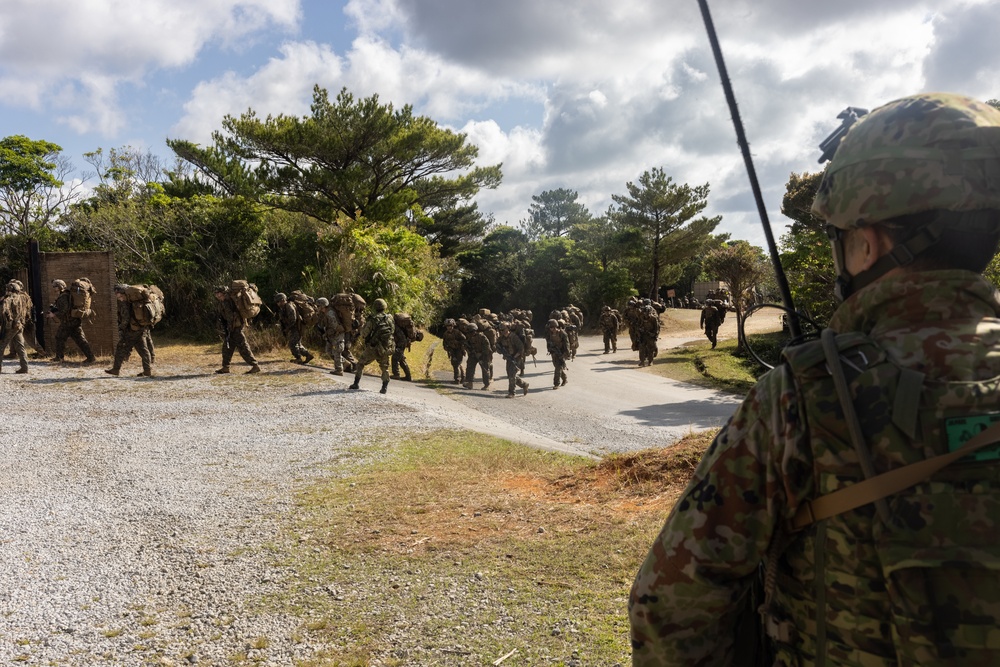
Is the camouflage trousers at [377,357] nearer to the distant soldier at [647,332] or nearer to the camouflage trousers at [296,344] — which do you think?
the camouflage trousers at [296,344]

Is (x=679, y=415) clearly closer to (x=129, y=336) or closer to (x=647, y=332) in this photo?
(x=647, y=332)

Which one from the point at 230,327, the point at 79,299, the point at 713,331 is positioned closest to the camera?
the point at 230,327

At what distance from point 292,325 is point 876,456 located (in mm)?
17422

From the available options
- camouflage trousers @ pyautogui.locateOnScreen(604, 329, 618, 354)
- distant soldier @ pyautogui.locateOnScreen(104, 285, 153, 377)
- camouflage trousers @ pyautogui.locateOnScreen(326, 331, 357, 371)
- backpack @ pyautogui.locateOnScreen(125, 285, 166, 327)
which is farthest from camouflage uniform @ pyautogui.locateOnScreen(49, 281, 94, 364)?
camouflage trousers @ pyautogui.locateOnScreen(604, 329, 618, 354)

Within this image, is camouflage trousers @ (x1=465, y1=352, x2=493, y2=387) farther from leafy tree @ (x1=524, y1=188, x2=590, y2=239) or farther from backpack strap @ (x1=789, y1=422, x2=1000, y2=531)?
leafy tree @ (x1=524, y1=188, x2=590, y2=239)

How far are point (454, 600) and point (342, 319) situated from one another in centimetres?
1344

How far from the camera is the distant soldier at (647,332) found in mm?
24031

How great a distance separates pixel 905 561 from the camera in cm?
120

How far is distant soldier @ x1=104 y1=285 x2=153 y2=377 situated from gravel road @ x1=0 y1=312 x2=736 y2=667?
0.46 metres

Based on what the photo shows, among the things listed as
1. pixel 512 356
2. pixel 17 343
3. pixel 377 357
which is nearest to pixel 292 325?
pixel 377 357

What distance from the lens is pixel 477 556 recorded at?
5250 mm

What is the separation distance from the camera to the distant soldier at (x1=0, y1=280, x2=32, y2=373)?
1495cm

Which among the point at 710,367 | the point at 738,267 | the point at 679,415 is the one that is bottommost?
the point at 679,415

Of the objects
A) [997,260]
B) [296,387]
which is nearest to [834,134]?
[296,387]
